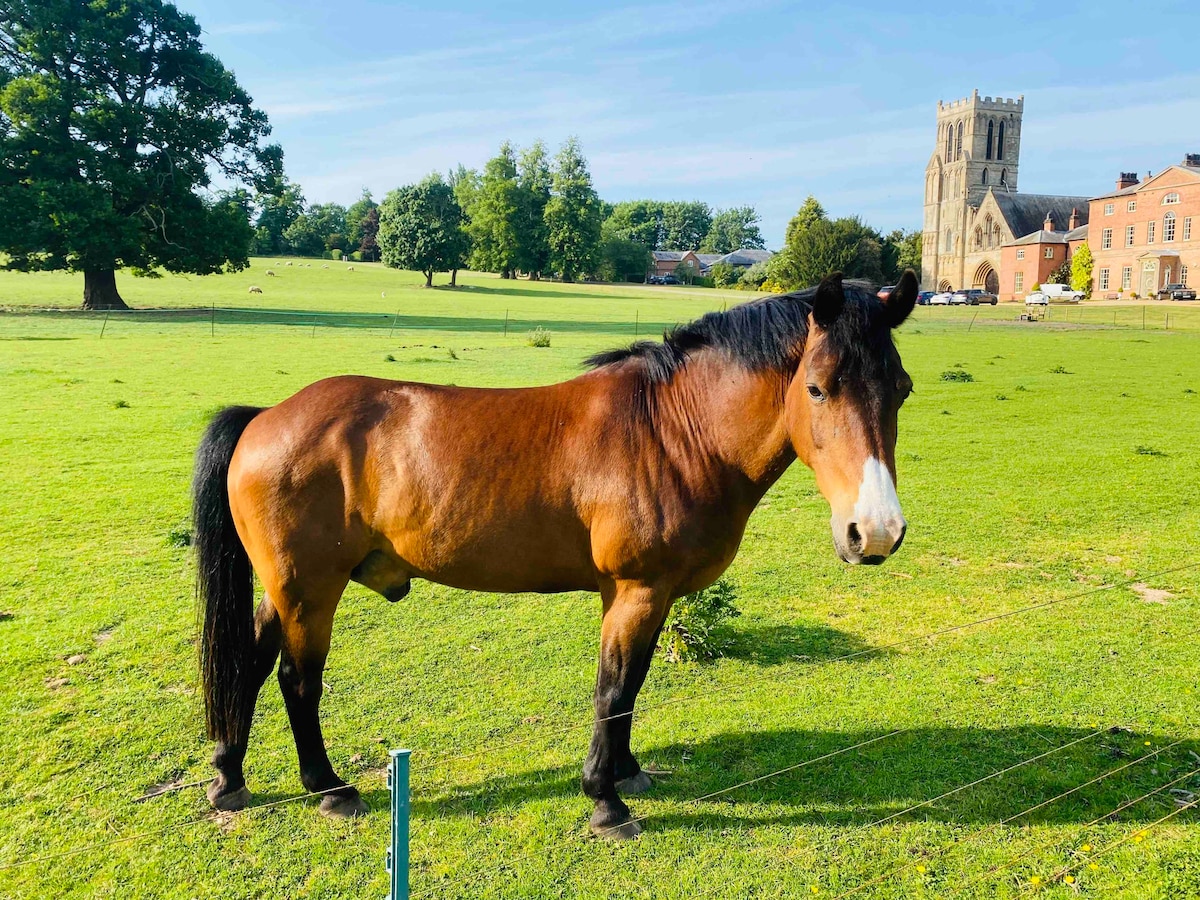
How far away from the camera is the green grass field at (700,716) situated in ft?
11.7

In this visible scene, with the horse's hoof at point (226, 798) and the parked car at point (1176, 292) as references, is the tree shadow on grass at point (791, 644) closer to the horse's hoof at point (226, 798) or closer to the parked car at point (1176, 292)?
the horse's hoof at point (226, 798)

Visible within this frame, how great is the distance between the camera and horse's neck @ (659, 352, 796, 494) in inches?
139

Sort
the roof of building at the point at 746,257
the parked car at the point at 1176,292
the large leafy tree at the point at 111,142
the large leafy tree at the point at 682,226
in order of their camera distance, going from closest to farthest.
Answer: the large leafy tree at the point at 111,142 < the parked car at the point at 1176,292 < the roof of building at the point at 746,257 < the large leafy tree at the point at 682,226

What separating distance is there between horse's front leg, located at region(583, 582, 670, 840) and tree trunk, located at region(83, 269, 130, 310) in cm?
4143

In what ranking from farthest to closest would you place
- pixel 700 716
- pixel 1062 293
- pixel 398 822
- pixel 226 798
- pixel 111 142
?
pixel 1062 293 → pixel 111 142 → pixel 700 716 → pixel 226 798 → pixel 398 822

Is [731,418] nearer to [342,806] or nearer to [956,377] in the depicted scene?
[342,806]

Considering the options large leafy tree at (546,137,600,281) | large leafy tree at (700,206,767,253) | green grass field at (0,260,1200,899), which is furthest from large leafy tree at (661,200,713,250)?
green grass field at (0,260,1200,899)

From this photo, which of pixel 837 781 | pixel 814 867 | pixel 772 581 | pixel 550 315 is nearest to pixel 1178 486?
pixel 772 581

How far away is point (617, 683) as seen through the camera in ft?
12.0

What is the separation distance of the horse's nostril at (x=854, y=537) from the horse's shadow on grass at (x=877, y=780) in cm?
169

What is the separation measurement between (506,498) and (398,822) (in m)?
1.47

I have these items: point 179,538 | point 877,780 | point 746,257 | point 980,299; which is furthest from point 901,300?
point 746,257

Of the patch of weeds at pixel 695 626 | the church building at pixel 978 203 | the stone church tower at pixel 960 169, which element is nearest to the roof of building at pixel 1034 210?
the church building at pixel 978 203

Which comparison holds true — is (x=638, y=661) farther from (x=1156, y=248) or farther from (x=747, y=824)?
(x=1156, y=248)
